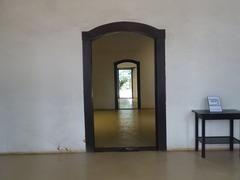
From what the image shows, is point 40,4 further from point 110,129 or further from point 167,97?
point 110,129

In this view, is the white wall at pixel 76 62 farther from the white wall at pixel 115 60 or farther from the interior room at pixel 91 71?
the white wall at pixel 115 60

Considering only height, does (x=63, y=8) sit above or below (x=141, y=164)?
above

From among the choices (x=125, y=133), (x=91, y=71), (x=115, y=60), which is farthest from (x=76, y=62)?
(x=115, y=60)

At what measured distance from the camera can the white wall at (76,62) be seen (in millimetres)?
5918

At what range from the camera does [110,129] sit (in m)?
8.46

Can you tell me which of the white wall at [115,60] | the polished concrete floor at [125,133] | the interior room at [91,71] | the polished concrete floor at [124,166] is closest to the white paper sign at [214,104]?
the interior room at [91,71]

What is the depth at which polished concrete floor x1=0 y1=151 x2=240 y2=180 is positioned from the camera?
15.1ft

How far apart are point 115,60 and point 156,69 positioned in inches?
306

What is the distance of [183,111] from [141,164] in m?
1.42

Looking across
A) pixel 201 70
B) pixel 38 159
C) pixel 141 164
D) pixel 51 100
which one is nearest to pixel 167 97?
pixel 201 70

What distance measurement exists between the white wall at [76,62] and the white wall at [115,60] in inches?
293

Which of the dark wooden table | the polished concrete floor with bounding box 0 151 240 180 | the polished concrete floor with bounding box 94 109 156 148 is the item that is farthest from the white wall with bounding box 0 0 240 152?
the polished concrete floor with bounding box 94 109 156 148

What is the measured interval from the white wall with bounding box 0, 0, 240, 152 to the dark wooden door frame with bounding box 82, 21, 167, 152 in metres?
0.09

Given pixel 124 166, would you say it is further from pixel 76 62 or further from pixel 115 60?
pixel 115 60
